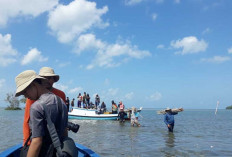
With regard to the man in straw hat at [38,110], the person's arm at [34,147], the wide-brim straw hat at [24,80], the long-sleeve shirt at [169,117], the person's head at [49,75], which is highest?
the person's head at [49,75]

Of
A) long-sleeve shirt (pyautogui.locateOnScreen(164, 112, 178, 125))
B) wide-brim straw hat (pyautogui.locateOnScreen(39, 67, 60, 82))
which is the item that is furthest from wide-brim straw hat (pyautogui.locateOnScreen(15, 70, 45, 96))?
long-sleeve shirt (pyautogui.locateOnScreen(164, 112, 178, 125))

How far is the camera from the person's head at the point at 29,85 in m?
2.59

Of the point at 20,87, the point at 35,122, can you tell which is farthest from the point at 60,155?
the point at 20,87

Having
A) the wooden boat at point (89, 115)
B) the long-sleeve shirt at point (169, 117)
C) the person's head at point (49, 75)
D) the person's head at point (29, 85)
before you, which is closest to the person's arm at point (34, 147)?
the person's head at point (29, 85)

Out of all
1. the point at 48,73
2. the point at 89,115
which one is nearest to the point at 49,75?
the point at 48,73

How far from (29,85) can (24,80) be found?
8cm

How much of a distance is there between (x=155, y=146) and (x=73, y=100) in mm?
20114

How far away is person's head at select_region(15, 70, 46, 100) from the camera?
102 inches

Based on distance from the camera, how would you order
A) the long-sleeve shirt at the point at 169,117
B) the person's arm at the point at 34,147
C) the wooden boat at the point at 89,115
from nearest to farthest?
1. the person's arm at the point at 34,147
2. the long-sleeve shirt at the point at 169,117
3. the wooden boat at the point at 89,115

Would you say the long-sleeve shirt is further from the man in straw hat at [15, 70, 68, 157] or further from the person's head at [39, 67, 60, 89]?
the man in straw hat at [15, 70, 68, 157]

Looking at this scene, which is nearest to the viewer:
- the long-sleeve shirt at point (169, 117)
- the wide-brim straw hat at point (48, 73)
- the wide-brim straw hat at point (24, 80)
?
the wide-brim straw hat at point (24, 80)

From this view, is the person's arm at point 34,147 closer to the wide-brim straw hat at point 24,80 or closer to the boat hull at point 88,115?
the wide-brim straw hat at point 24,80

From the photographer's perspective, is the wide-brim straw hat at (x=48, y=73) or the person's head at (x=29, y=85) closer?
the person's head at (x=29, y=85)

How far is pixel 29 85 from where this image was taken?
103 inches
